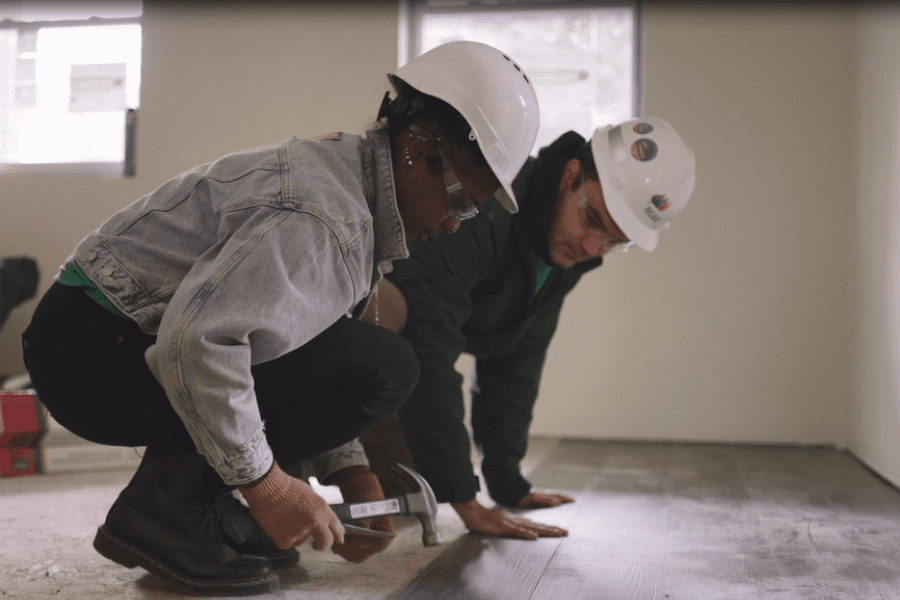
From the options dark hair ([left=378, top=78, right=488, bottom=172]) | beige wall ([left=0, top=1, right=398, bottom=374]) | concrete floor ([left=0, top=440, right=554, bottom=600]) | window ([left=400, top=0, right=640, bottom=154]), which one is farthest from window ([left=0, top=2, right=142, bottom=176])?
dark hair ([left=378, top=78, right=488, bottom=172])

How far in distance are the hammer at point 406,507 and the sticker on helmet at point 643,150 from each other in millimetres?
914

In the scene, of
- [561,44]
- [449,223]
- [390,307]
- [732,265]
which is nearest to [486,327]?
[390,307]

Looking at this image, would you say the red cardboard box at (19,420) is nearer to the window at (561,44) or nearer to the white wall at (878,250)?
the window at (561,44)

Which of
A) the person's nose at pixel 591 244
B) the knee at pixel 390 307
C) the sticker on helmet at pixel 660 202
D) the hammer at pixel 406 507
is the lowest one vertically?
the hammer at pixel 406 507

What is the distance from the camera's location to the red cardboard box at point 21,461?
7.79 feet

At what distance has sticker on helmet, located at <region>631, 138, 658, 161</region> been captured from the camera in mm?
1854

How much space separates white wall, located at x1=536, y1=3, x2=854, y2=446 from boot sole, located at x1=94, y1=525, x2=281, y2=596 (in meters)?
2.49

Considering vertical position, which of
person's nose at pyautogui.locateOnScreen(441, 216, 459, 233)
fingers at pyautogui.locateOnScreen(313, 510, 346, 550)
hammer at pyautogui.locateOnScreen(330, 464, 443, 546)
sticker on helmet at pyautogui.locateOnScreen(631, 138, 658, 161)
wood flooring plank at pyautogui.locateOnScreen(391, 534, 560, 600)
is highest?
sticker on helmet at pyautogui.locateOnScreen(631, 138, 658, 161)

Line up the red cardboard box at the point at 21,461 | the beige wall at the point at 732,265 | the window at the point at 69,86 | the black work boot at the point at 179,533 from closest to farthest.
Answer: the black work boot at the point at 179,533 < the red cardboard box at the point at 21,461 < the beige wall at the point at 732,265 < the window at the point at 69,86

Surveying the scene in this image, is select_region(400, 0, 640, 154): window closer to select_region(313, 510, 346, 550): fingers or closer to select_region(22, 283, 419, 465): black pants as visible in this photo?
select_region(22, 283, 419, 465): black pants

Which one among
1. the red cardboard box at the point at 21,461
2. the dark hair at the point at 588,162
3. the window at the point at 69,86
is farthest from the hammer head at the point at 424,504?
the window at the point at 69,86

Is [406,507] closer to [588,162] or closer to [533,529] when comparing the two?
[533,529]

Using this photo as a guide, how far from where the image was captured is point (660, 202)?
73.9 inches

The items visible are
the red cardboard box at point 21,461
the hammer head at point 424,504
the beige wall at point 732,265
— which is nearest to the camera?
the hammer head at point 424,504
